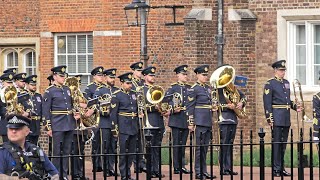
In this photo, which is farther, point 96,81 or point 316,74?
point 316,74

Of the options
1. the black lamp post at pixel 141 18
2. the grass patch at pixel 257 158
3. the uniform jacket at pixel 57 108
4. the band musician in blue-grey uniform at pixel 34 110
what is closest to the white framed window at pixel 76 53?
the black lamp post at pixel 141 18

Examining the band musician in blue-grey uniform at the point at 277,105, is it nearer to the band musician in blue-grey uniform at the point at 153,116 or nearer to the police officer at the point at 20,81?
→ the band musician in blue-grey uniform at the point at 153,116

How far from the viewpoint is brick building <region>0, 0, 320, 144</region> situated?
83.6 ft

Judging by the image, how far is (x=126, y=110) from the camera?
21.2 meters

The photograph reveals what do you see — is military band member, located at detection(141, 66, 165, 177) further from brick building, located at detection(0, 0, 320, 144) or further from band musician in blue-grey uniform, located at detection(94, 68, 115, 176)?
brick building, located at detection(0, 0, 320, 144)

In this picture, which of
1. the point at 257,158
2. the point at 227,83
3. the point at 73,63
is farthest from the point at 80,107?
the point at 73,63

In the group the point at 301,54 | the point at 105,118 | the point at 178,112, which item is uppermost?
the point at 301,54

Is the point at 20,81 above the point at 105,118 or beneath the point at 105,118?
above

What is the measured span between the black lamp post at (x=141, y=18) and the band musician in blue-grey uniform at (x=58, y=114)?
501 cm

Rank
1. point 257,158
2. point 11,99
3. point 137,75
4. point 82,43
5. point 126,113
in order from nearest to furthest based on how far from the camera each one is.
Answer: point 126,113 < point 11,99 < point 137,75 < point 257,158 < point 82,43

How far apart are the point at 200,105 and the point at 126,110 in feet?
4.27

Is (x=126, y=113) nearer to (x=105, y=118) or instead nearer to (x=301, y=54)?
(x=105, y=118)

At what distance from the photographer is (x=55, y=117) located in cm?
2009

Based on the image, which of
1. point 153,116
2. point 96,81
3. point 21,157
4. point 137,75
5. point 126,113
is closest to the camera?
point 21,157
